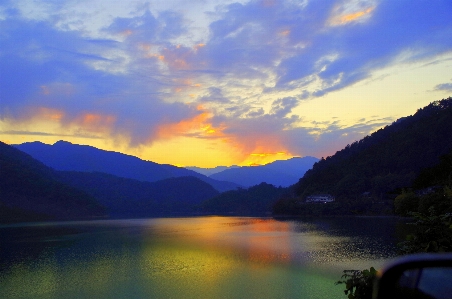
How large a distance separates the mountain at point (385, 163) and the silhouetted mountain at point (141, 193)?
50850mm

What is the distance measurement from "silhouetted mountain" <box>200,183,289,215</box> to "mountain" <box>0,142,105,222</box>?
1540 inches

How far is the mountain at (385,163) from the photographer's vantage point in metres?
70.3

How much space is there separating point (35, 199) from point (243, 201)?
2417 inches

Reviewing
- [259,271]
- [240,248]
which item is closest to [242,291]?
[259,271]

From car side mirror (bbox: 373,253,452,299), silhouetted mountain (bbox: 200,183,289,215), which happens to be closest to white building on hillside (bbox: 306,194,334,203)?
silhouetted mountain (bbox: 200,183,289,215)

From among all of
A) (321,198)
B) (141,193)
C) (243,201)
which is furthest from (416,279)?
(141,193)

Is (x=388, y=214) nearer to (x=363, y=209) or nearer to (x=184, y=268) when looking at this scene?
(x=363, y=209)

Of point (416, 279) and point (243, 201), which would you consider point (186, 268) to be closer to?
point (416, 279)

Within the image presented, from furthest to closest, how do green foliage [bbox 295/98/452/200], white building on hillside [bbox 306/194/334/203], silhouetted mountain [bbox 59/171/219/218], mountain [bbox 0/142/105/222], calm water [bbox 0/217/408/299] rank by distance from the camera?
1. silhouetted mountain [bbox 59/171/219/218]
2. white building on hillside [bbox 306/194/334/203]
3. mountain [bbox 0/142/105/222]
4. green foliage [bbox 295/98/452/200]
5. calm water [bbox 0/217/408/299]

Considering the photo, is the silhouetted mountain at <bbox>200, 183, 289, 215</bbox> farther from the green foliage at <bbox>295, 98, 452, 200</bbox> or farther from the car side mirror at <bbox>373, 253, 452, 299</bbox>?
the car side mirror at <bbox>373, 253, 452, 299</bbox>

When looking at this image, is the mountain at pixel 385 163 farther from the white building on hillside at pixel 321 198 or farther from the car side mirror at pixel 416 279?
the car side mirror at pixel 416 279

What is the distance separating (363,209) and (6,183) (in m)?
71.5

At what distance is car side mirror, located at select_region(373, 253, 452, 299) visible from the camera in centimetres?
191

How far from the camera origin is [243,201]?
4879 inches
